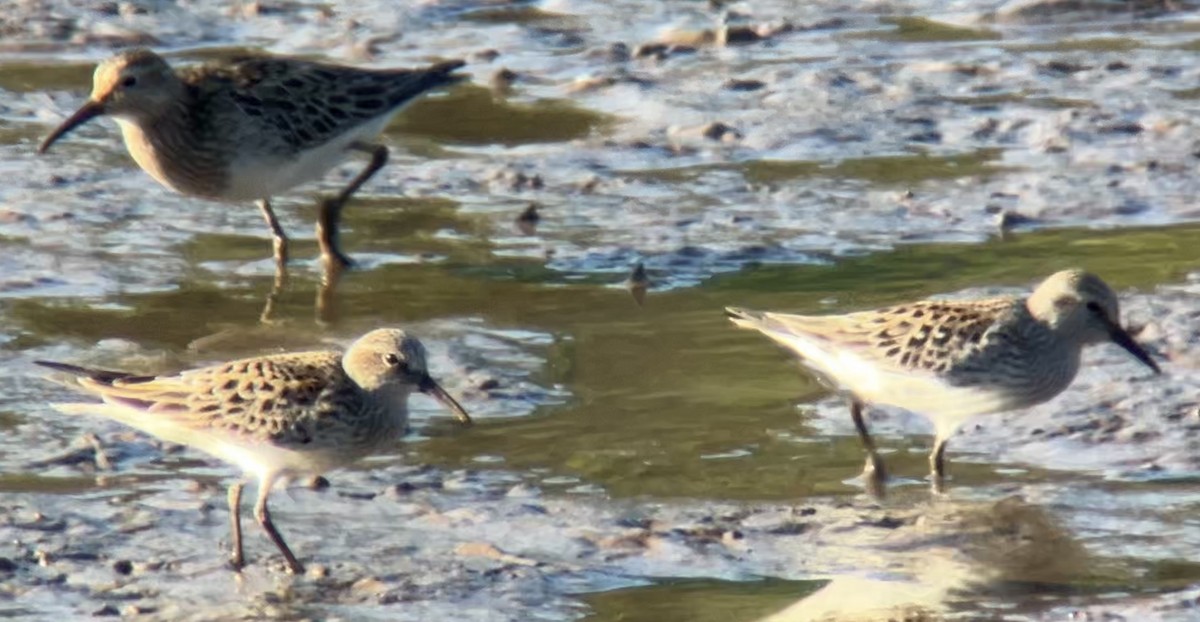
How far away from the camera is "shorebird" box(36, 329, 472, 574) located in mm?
7402

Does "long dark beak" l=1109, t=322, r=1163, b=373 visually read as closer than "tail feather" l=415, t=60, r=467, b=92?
Yes

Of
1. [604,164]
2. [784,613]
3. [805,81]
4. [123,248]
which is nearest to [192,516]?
[784,613]

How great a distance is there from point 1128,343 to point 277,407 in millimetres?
3127

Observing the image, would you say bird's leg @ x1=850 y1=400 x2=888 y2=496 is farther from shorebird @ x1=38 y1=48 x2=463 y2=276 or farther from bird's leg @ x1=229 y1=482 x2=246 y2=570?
shorebird @ x1=38 y1=48 x2=463 y2=276

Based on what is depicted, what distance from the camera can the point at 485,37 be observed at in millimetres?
15320

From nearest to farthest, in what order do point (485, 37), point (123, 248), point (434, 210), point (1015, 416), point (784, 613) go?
point (784, 613), point (1015, 416), point (123, 248), point (434, 210), point (485, 37)

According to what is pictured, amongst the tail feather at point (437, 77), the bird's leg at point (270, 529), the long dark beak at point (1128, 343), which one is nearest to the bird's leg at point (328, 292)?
the tail feather at point (437, 77)

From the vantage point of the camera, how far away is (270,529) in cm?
727

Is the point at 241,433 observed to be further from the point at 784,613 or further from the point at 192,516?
the point at 784,613

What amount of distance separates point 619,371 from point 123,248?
9.38ft

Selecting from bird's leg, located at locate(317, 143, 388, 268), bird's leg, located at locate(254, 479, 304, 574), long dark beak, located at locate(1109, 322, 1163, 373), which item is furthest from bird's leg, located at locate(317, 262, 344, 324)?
long dark beak, located at locate(1109, 322, 1163, 373)

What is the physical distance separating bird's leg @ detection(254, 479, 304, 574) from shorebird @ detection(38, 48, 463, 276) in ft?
11.7

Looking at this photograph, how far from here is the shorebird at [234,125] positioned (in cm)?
1080

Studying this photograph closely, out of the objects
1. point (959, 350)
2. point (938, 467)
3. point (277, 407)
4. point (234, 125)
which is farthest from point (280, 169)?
point (938, 467)
